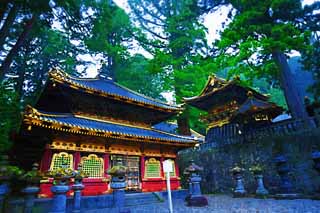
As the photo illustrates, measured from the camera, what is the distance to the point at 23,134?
10.5 meters

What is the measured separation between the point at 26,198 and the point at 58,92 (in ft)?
21.6

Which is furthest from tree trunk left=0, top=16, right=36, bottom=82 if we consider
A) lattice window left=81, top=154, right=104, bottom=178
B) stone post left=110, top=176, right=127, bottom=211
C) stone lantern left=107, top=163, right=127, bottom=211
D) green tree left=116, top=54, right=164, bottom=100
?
green tree left=116, top=54, right=164, bottom=100

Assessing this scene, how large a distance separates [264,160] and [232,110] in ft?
17.2

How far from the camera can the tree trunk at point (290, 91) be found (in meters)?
12.1

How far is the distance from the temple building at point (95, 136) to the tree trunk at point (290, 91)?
634cm

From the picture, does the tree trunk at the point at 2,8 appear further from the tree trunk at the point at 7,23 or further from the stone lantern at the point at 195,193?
the stone lantern at the point at 195,193

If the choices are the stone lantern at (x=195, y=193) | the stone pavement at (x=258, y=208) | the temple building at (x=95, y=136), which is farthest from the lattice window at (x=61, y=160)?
the stone lantern at (x=195, y=193)

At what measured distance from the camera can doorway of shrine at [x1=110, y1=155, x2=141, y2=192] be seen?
11656mm

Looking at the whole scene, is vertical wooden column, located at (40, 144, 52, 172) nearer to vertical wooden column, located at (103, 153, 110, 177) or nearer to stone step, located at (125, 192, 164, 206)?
vertical wooden column, located at (103, 153, 110, 177)

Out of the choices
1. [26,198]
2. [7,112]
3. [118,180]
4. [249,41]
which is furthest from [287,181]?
[7,112]

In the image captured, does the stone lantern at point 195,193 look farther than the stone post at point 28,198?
Yes

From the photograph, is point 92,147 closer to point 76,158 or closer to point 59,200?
point 76,158

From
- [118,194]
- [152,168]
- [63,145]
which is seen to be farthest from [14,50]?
[152,168]

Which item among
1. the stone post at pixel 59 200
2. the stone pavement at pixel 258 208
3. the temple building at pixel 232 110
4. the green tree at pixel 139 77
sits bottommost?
the stone pavement at pixel 258 208
